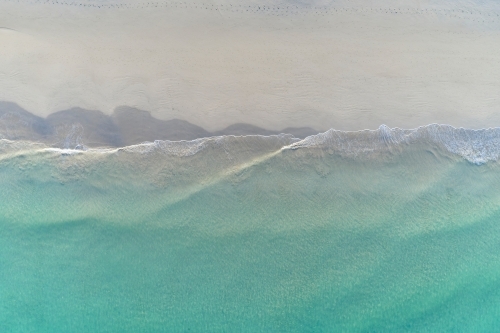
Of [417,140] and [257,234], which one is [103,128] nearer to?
[257,234]

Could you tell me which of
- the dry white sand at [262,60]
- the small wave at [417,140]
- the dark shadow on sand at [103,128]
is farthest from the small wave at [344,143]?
the dry white sand at [262,60]

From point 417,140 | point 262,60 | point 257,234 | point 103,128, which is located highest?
point 262,60

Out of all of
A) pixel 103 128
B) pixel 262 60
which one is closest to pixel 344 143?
pixel 262 60

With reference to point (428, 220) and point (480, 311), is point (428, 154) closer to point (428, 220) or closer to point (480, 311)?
point (428, 220)

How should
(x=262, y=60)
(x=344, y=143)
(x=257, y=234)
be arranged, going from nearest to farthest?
1. (x=257, y=234)
2. (x=344, y=143)
3. (x=262, y=60)

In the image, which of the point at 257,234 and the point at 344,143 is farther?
the point at 344,143

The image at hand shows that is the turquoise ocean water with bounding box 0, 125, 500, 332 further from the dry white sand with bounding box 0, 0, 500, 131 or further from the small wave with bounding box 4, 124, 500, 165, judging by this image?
the dry white sand with bounding box 0, 0, 500, 131

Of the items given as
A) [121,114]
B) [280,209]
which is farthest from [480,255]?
[121,114]
